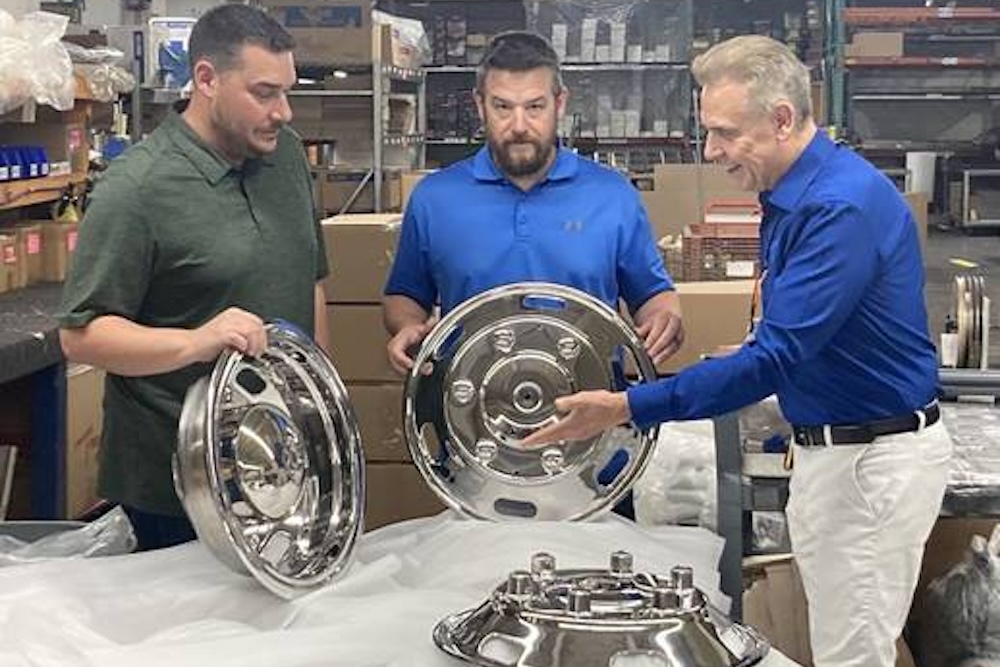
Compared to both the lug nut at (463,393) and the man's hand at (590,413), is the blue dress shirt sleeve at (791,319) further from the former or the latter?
the lug nut at (463,393)

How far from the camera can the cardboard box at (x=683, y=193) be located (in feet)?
20.4

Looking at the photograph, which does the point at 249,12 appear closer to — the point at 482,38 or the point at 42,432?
the point at 42,432

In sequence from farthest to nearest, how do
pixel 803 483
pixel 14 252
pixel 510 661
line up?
pixel 14 252 < pixel 803 483 < pixel 510 661

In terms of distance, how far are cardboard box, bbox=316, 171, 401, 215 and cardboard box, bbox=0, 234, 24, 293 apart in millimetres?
2913

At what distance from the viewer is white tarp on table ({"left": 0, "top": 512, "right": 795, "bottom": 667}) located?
159 cm

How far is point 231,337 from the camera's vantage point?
188 centimetres

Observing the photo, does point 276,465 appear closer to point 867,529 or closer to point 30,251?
point 867,529

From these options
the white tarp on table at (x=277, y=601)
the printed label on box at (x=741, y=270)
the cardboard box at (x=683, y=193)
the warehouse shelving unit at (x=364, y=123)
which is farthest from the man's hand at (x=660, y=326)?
the warehouse shelving unit at (x=364, y=123)

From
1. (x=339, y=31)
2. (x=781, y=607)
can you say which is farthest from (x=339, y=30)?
(x=781, y=607)

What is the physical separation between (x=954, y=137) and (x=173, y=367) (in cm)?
1344

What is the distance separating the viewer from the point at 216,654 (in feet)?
5.20

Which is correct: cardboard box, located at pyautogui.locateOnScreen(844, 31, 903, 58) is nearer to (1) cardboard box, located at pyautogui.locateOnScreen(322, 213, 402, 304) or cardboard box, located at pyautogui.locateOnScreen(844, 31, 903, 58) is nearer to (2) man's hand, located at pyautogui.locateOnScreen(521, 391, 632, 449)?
(1) cardboard box, located at pyautogui.locateOnScreen(322, 213, 402, 304)

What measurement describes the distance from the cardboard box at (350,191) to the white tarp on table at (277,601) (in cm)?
518

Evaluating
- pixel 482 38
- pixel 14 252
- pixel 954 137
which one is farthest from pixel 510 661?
pixel 954 137
